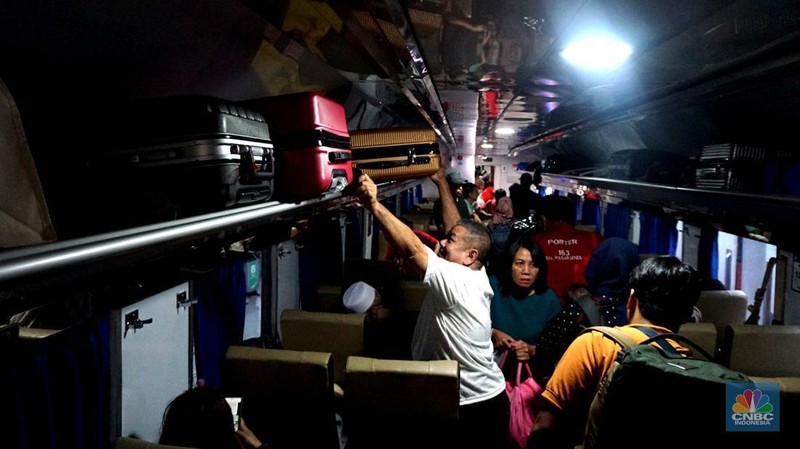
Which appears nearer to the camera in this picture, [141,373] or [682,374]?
[682,374]

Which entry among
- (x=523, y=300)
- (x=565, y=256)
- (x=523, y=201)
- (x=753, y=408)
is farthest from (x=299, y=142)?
(x=523, y=201)

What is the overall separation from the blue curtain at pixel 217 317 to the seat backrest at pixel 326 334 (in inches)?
12.4

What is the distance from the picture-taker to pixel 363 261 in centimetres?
486

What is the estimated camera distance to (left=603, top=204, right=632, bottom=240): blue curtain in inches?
331

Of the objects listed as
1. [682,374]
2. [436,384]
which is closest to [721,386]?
[682,374]

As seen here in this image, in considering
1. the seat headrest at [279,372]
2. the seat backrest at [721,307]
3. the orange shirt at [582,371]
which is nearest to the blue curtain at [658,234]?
the seat backrest at [721,307]

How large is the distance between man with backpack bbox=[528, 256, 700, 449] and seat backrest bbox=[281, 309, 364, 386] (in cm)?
139

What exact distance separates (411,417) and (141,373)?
4.28 ft

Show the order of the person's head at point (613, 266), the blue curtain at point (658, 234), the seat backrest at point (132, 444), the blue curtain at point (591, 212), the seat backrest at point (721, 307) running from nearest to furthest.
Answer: the seat backrest at point (132, 444) < the seat backrest at point (721, 307) < the person's head at point (613, 266) < the blue curtain at point (658, 234) < the blue curtain at point (591, 212)

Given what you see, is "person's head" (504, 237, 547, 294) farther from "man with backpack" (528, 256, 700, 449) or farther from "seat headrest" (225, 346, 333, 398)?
"seat headrest" (225, 346, 333, 398)

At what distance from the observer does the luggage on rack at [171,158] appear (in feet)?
4.18

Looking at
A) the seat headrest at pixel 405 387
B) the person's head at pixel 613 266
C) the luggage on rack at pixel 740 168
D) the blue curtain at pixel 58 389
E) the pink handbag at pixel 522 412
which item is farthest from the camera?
the person's head at pixel 613 266

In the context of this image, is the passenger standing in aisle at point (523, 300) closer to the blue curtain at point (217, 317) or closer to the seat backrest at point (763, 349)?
the seat backrest at point (763, 349)

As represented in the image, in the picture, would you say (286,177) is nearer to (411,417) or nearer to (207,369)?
(411,417)
